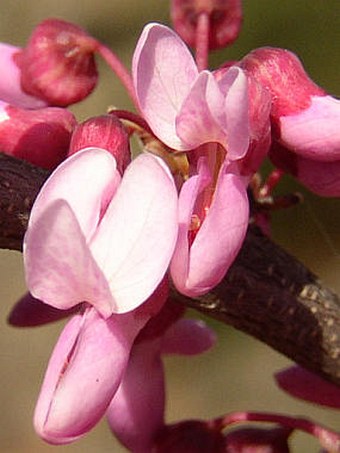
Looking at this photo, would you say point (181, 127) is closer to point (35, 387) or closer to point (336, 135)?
Answer: point (336, 135)

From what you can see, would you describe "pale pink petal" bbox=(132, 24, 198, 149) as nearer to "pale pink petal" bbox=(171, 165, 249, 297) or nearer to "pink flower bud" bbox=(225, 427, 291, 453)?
"pale pink petal" bbox=(171, 165, 249, 297)

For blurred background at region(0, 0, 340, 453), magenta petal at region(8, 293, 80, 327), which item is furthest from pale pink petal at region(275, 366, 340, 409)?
blurred background at region(0, 0, 340, 453)

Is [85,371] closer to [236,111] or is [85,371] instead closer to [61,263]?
[61,263]

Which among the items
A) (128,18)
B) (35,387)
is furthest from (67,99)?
(128,18)

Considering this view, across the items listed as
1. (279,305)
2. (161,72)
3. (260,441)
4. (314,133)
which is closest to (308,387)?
(260,441)

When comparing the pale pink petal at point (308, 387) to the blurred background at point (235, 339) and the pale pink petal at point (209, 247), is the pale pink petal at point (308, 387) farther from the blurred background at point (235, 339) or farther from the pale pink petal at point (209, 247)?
the blurred background at point (235, 339)

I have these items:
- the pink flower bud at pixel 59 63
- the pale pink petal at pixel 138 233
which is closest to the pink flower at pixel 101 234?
the pale pink petal at pixel 138 233
